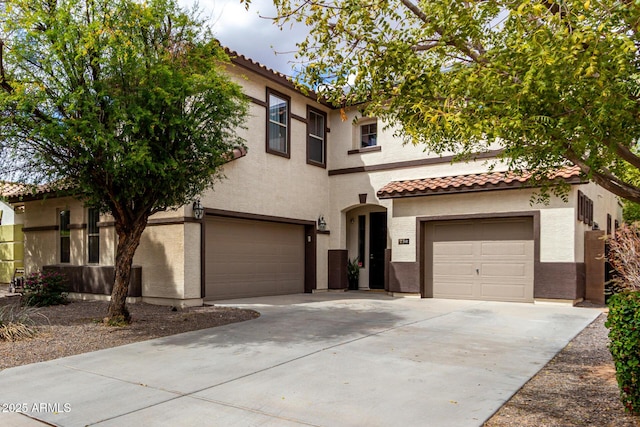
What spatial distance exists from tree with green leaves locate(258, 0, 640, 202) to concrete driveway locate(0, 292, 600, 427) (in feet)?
8.97

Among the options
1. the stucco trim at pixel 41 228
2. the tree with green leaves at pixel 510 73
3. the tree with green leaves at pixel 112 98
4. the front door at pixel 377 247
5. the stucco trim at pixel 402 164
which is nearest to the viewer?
the tree with green leaves at pixel 510 73

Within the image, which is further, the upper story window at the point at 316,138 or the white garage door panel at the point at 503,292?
the upper story window at the point at 316,138

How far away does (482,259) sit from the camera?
13.8m

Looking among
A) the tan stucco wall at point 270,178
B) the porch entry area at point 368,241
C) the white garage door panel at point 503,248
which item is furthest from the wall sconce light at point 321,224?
the white garage door panel at point 503,248

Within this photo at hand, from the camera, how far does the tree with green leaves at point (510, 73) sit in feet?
14.1

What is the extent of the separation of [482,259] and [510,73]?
9695 millimetres

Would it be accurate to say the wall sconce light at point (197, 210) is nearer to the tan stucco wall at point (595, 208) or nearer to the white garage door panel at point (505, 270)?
the white garage door panel at point (505, 270)

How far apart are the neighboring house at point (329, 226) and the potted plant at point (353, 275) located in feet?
0.70

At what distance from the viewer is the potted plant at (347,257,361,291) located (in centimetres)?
1698

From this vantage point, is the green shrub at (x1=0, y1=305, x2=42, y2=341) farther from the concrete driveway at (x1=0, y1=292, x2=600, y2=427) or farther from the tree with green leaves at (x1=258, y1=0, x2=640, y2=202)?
the tree with green leaves at (x1=258, y1=0, x2=640, y2=202)

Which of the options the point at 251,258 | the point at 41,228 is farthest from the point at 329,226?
the point at 41,228

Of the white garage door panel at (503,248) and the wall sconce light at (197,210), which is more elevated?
the wall sconce light at (197,210)

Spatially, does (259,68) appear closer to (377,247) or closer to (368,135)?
(368,135)

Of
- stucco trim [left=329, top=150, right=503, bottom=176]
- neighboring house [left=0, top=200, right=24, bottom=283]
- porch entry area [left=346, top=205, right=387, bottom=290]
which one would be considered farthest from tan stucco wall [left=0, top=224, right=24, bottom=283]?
porch entry area [left=346, top=205, right=387, bottom=290]
